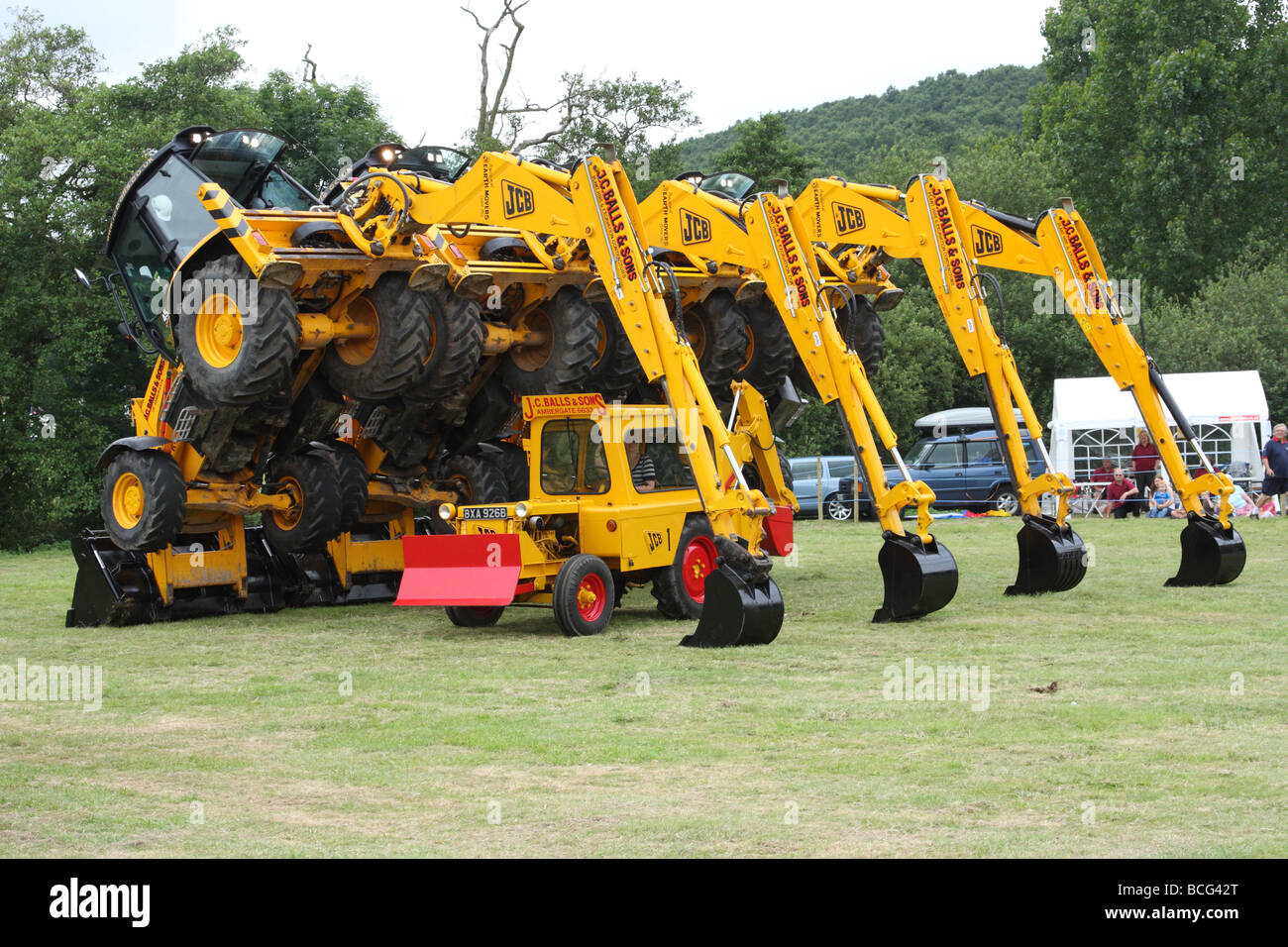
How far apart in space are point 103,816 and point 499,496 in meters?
10.2

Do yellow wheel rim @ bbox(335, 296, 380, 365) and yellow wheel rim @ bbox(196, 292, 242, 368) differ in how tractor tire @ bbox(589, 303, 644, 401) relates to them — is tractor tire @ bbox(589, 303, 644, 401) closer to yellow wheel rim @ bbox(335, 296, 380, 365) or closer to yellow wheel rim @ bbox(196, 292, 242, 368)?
yellow wheel rim @ bbox(335, 296, 380, 365)

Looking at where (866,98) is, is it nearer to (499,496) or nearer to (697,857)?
(499,496)

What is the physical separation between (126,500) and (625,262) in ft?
21.2

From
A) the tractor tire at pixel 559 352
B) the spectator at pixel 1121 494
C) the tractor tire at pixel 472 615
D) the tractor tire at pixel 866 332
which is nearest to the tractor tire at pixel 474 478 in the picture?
the tractor tire at pixel 559 352

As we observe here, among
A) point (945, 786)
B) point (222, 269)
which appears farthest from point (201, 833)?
point (222, 269)

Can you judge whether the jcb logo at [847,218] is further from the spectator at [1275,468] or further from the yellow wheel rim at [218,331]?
the spectator at [1275,468]

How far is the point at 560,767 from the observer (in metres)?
8.16

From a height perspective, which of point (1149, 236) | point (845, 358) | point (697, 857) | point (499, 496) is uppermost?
point (1149, 236)

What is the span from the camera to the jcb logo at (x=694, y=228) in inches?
605

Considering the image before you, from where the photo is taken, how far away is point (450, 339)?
15102 millimetres

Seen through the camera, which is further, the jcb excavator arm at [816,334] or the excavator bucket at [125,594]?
the excavator bucket at [125,594]

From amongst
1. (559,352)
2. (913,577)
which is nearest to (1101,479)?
(559,352)

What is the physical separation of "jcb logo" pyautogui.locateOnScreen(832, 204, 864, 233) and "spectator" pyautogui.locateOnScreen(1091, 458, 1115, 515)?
15970 mm

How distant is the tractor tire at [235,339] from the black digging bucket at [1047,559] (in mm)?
7851
